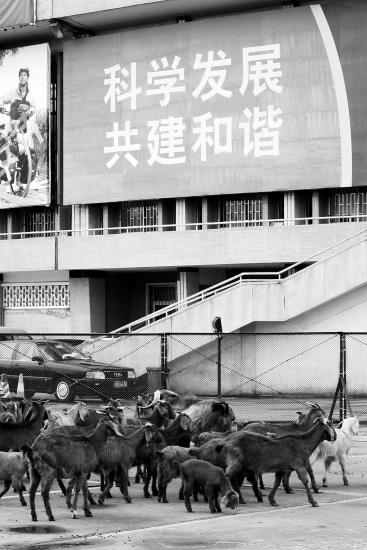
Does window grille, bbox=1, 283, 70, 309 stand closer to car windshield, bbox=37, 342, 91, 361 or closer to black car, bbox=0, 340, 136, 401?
car windshield, bbox=37, 342, 91, 361

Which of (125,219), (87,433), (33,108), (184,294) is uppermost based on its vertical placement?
(33,108)

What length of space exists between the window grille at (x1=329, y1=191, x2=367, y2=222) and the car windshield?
1385cm

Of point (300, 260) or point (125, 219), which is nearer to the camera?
point (300, 260)

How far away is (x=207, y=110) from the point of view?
4422cm

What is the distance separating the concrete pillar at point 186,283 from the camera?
1788 inches

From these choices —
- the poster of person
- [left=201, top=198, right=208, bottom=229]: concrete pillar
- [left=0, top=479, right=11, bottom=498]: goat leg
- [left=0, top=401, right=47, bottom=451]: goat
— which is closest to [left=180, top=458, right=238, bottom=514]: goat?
[left=0, top=479, right=11, bottom=498]: goat leg

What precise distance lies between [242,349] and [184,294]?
736 cm

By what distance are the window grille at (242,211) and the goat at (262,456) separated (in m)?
29.3

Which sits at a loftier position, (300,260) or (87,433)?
(300,260)

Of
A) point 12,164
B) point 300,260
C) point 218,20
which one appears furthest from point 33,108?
point 300,260

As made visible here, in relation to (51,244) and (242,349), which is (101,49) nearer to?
(51,244)

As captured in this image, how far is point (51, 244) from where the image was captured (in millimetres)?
47969

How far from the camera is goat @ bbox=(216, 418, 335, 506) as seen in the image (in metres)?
15.1

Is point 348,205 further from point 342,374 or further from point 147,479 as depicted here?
point 147,479
